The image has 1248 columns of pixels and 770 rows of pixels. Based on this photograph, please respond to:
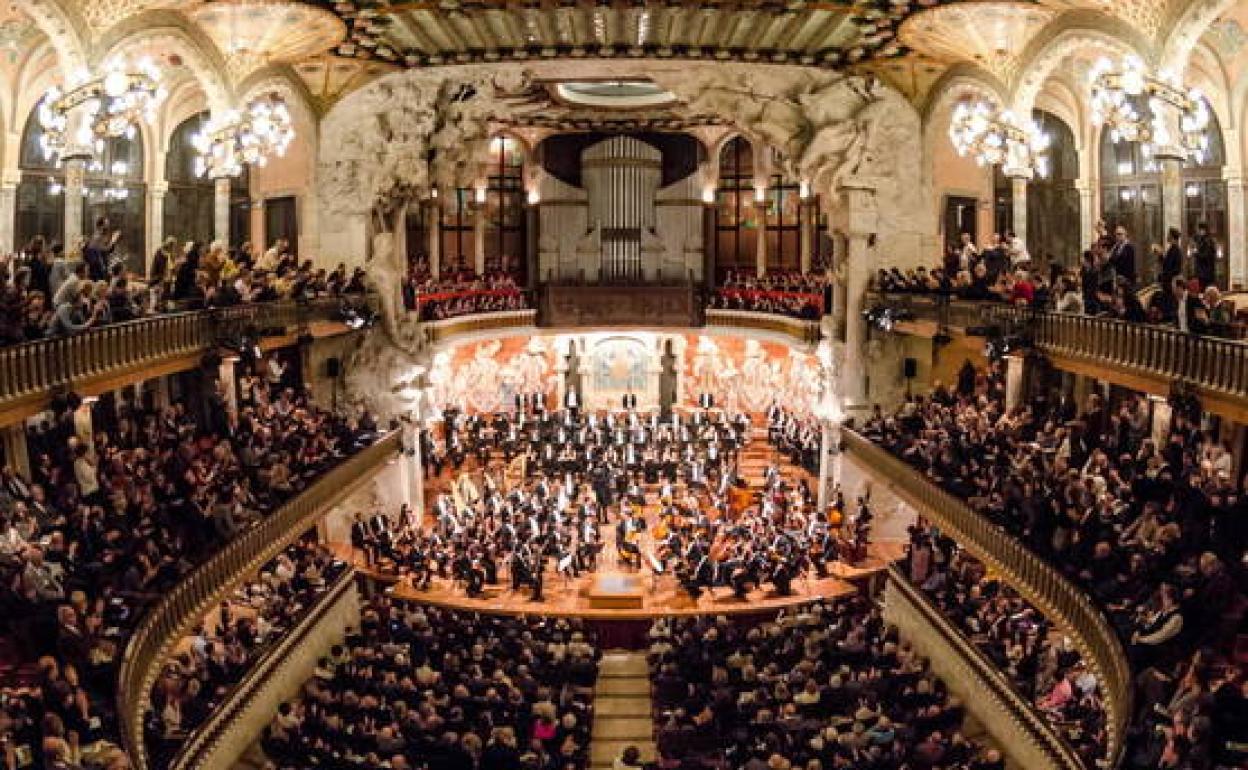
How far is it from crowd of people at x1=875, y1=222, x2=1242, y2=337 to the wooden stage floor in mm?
5326

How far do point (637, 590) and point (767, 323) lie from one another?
1013 cm

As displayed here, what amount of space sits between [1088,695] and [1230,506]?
3556 millimetres

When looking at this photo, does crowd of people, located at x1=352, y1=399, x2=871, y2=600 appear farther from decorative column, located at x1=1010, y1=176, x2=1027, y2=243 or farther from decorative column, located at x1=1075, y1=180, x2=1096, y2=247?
decorative column, located at x1=1075, y1=180, x2=1096, y2=247

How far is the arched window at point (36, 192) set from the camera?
76.6 ft

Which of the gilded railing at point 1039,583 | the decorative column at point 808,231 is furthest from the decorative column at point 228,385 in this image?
the decorative column at point 808,231

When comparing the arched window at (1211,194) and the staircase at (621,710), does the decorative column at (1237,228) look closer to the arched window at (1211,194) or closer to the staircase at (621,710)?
the arched window at (1211,194)

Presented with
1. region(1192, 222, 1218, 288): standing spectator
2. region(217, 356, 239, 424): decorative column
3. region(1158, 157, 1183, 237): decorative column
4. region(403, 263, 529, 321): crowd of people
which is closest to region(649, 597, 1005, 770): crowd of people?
region(1192, 222, 1218, 288): standing spectator

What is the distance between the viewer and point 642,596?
66.9 feet

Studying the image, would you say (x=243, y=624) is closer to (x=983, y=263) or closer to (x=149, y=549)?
(x=149, y=549)

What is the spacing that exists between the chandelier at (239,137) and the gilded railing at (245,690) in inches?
271

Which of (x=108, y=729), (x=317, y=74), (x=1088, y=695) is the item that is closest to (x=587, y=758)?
(x=1088, y=695)

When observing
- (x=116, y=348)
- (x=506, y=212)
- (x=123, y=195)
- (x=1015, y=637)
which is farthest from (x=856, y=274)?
(x=116, y=348)

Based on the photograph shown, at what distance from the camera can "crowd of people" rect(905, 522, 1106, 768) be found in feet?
43.6

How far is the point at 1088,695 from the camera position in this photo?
1354 centimetres
